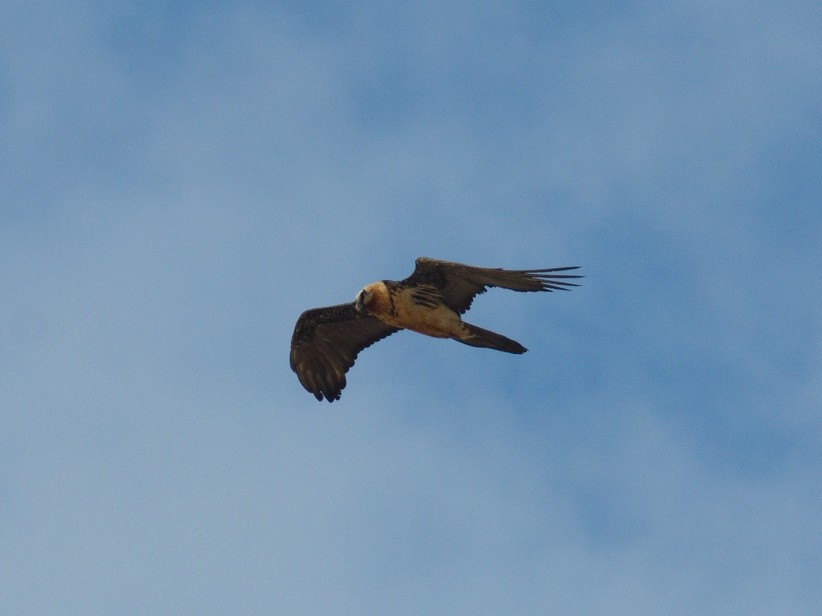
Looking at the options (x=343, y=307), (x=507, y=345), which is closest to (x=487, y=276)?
(x=507, y=345)

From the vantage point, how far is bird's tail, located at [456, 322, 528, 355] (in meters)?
19.2

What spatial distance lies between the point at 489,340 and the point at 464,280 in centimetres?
101

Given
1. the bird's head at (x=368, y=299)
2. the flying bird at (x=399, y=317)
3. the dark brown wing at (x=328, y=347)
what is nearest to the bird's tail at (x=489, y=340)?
the flying bird at (x=399, y=317)

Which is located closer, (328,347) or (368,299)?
(368,299)

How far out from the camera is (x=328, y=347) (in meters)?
21.9

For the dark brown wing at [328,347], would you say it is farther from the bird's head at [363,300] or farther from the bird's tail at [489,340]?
the bird's tail at [489,340]

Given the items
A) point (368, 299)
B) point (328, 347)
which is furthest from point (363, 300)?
point (328, 347)

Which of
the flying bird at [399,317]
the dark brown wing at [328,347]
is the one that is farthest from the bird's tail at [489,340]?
the dark brown wing at [328,347]

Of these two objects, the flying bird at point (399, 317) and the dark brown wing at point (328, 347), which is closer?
the flying bird at point (399, 317)

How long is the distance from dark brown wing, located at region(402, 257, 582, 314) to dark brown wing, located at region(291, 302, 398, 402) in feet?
7.12

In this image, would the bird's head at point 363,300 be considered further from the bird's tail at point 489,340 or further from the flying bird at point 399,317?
the bird's tail at point 489,340

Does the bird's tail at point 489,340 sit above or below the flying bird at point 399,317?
below

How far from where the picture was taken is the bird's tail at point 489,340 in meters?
19.2

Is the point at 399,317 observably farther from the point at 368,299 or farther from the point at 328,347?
the point at 328,347
